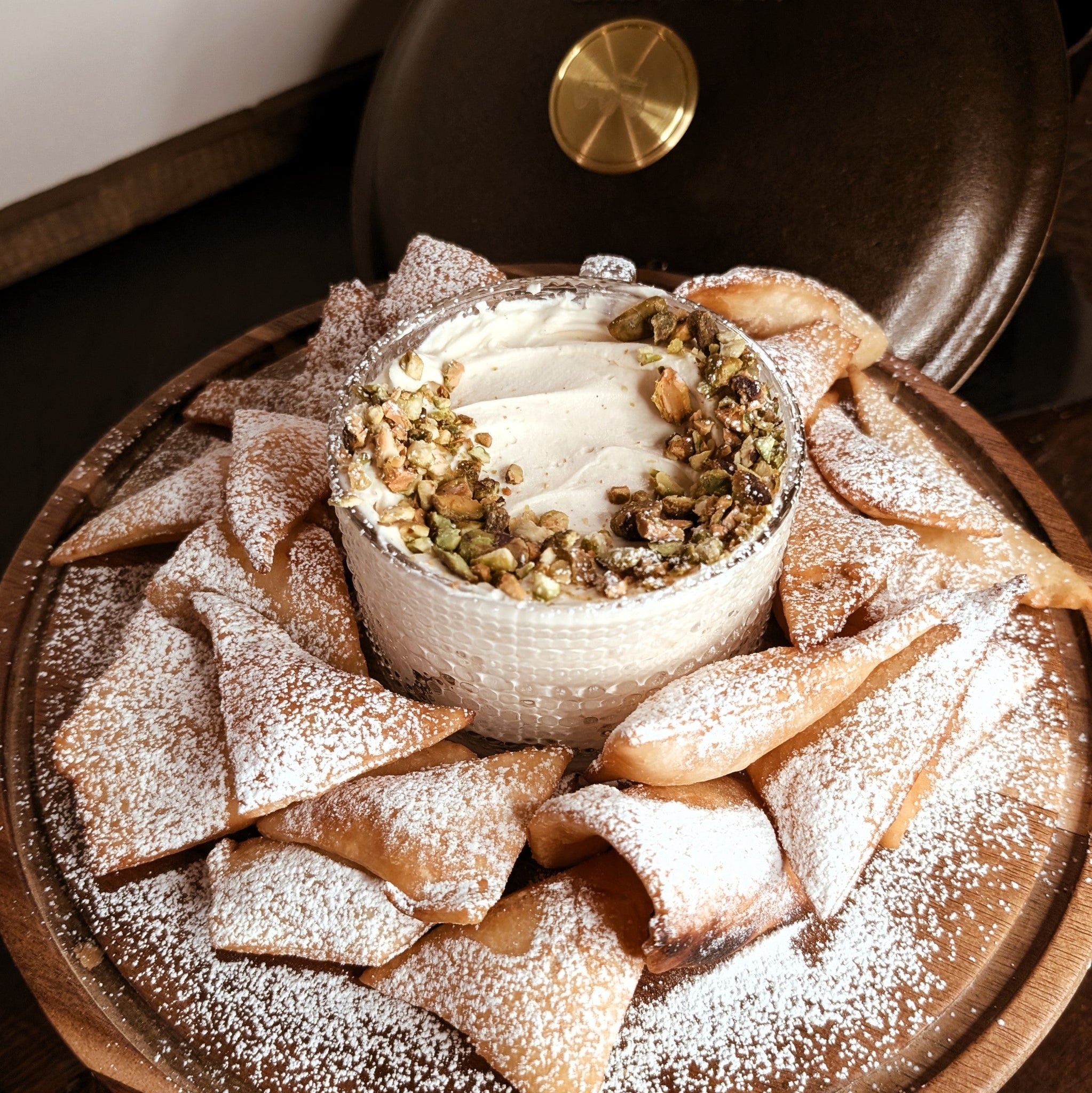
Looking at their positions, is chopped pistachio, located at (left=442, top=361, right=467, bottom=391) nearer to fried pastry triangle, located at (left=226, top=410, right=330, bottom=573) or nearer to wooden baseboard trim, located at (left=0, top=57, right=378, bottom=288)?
fried pastry triangle, located at (left=226, top=410, right=330, bottom=573)

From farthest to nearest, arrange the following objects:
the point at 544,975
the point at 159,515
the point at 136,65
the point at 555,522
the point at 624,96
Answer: the point at 136,65
the point at 624,96
the point at 159,515
the point at 555,522
the point at 544,975

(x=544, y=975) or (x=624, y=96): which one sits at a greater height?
(x=624, y=96)

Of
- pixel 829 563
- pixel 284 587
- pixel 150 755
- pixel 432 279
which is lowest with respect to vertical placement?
pixel 150 755

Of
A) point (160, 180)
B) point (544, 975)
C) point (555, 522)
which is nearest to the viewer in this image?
point (544, 975)

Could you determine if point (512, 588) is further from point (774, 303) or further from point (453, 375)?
point (774, 303)

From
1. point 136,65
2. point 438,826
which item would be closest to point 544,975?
point 438,826
